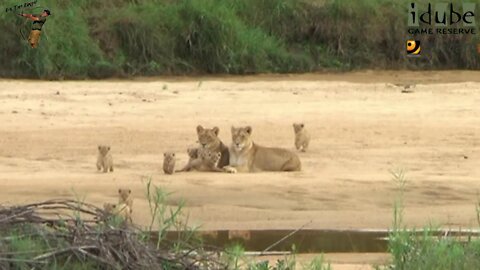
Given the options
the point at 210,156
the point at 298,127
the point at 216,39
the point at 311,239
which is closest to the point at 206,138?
the point at 210,156

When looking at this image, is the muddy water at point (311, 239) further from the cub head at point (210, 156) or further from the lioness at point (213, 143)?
Result: the lioness at point (213, 143)

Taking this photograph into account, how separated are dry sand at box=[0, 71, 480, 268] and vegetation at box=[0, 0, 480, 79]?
0.68 metres

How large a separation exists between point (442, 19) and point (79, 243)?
2044cm

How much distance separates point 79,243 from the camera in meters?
8.23

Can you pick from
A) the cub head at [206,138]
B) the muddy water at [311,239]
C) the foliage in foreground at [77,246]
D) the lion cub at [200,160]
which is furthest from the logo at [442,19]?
the foliage in foreground at [77,246]

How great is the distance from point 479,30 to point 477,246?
1783cm

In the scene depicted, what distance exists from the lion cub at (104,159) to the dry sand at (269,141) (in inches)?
5.0

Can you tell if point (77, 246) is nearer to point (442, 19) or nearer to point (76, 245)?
point (76, 245)

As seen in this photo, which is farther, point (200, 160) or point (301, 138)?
point (301, 138)

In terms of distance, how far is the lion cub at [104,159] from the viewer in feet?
52.1

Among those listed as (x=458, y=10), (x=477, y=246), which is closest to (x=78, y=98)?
(x=458, y=10)

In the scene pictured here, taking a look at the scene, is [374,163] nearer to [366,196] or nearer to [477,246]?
[366,196]

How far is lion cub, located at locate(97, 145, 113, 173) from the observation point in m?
15.9

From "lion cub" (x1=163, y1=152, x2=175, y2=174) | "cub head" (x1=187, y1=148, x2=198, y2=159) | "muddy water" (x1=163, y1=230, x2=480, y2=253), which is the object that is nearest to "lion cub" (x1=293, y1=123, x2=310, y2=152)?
"cub head" (x1=187, y1=148, x2=198, y2=159)
